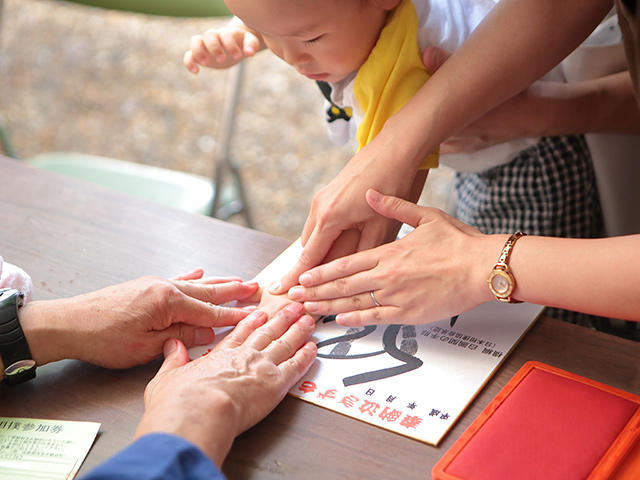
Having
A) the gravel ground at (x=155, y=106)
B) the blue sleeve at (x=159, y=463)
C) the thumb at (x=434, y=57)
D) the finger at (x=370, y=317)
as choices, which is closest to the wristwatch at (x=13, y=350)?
the blue sleeve at (x=159, y=463)

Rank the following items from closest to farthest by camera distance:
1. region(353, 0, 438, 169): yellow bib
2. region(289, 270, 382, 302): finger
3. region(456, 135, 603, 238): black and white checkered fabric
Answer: region(289, 270, 382, 302): finger → region(353, 0, 438, 169): yellow bib → region(456, 135, 603, 238): black and white checkered fabric

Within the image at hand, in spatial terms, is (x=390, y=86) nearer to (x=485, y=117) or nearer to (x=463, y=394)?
(x=485, y=117)

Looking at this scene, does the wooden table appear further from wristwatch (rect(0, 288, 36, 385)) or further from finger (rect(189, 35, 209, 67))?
finger (rect(189, 35, 209, 67))

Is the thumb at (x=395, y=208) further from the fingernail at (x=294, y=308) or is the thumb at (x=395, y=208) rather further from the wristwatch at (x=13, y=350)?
the wristwatch at (x=13, y=350)

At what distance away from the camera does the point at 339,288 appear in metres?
0.88

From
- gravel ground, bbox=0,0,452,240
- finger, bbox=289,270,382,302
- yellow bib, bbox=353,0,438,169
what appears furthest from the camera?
gravel ground, bbox=0,0,452,240

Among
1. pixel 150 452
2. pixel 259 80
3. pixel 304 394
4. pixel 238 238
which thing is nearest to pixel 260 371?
pixel 304 394

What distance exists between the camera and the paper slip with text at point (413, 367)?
0.73 meters

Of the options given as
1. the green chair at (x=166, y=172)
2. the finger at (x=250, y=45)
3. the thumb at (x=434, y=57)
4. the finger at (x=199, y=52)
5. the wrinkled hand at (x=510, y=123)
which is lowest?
the green chair at (x=166, y=172)

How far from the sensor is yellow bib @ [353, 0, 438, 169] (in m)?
0.97

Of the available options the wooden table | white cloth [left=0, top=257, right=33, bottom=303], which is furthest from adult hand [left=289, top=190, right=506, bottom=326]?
white cloth [left=0, top=257, right=33, bottom=303]

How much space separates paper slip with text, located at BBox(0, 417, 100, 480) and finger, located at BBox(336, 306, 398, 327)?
1.03 feet

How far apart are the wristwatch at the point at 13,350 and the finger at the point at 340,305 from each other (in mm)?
334

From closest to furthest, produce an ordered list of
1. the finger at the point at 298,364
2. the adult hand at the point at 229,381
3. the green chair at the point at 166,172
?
the adult hand at the point at 229,381 → the finger at the point at 298,364 → the green chair at the point at 166,172
